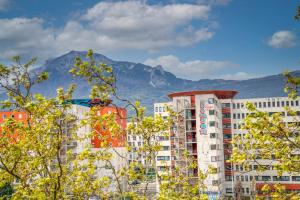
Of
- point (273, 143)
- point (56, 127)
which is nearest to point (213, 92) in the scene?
point (273, 143)

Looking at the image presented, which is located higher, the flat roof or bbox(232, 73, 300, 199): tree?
the flat roof

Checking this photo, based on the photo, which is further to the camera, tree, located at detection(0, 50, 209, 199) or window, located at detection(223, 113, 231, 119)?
window, located at detection(223, 113, 231, 119)

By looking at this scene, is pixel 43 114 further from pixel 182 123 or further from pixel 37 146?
pixel 182 123

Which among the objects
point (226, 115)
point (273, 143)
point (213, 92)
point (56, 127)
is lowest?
point (273, 143)

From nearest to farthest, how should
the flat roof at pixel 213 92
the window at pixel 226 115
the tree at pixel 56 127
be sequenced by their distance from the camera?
the tree at pixel 56 127
the flat roof at pixel 213 92
the window at pixel 226 115

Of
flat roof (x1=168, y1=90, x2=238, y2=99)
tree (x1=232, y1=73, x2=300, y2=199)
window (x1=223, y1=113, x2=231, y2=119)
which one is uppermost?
flat roof (x1=168, y1=90, x2=238, y2=99)

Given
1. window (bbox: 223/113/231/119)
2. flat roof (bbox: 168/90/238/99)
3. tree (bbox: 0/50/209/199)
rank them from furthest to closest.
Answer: window (bbox: 223/113/231/119) → flat roof (bbox: 168/90/238/99) → tree (bbox: 0/50/209/199)

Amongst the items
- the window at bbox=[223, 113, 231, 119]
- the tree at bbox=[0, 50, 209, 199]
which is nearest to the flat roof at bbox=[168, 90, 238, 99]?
the window at bbox=[223, 113, 231, 119]

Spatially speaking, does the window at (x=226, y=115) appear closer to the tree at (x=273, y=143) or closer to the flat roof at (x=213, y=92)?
the flat roof at (x=213, y=92)

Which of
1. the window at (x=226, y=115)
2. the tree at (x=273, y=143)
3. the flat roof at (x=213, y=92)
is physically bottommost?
the tree at (x=273, y=143)

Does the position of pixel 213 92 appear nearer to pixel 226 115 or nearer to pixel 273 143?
pixel 226 115

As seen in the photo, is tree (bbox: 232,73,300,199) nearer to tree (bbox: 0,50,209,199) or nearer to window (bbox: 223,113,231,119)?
tree (bbox: 0,50,209,199)

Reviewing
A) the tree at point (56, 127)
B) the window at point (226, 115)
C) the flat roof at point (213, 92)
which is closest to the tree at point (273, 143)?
the tree at point (56, 127)

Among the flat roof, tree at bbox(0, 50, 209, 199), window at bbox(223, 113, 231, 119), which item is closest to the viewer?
tree at bbox(0, 50, 209, 199)
